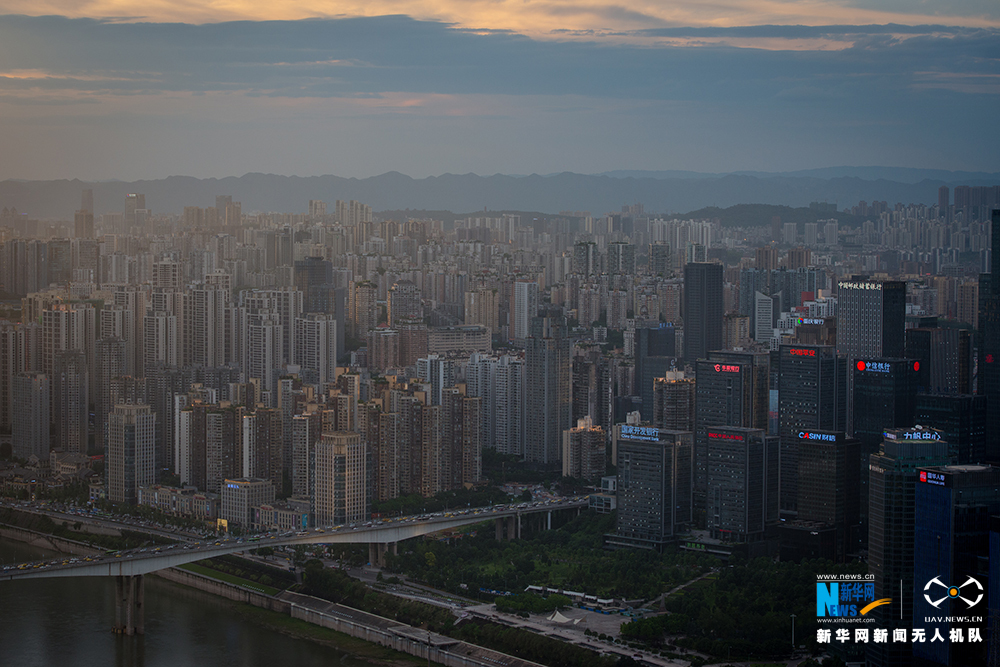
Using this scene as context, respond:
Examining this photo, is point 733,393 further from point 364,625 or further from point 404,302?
point 404,302

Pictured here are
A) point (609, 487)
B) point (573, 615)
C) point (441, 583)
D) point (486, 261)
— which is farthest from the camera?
point (486, 261)

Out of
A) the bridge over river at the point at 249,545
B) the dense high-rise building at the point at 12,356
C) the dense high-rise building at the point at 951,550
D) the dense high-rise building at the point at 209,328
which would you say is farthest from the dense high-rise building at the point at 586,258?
the dense high-rise building at the point at 951,550

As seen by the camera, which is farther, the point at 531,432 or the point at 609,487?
the point at 531,432

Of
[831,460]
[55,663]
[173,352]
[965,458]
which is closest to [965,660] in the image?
[965,458]

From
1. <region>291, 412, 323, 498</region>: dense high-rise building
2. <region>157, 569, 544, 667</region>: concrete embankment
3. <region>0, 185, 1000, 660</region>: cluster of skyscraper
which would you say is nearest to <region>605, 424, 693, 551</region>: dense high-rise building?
<region>0, 185, 1000, 660</region>: cluster of skyscraper

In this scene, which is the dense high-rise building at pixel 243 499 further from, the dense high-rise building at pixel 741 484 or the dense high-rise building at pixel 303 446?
the dense high-rise building at pixel 741 484

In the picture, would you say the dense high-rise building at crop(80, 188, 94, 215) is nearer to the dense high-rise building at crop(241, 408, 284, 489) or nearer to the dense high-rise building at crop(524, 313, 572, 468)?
the dense high-rise building at crop(241, 408, 284, 489)

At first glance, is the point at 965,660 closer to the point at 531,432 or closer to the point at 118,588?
the point at 118,588
